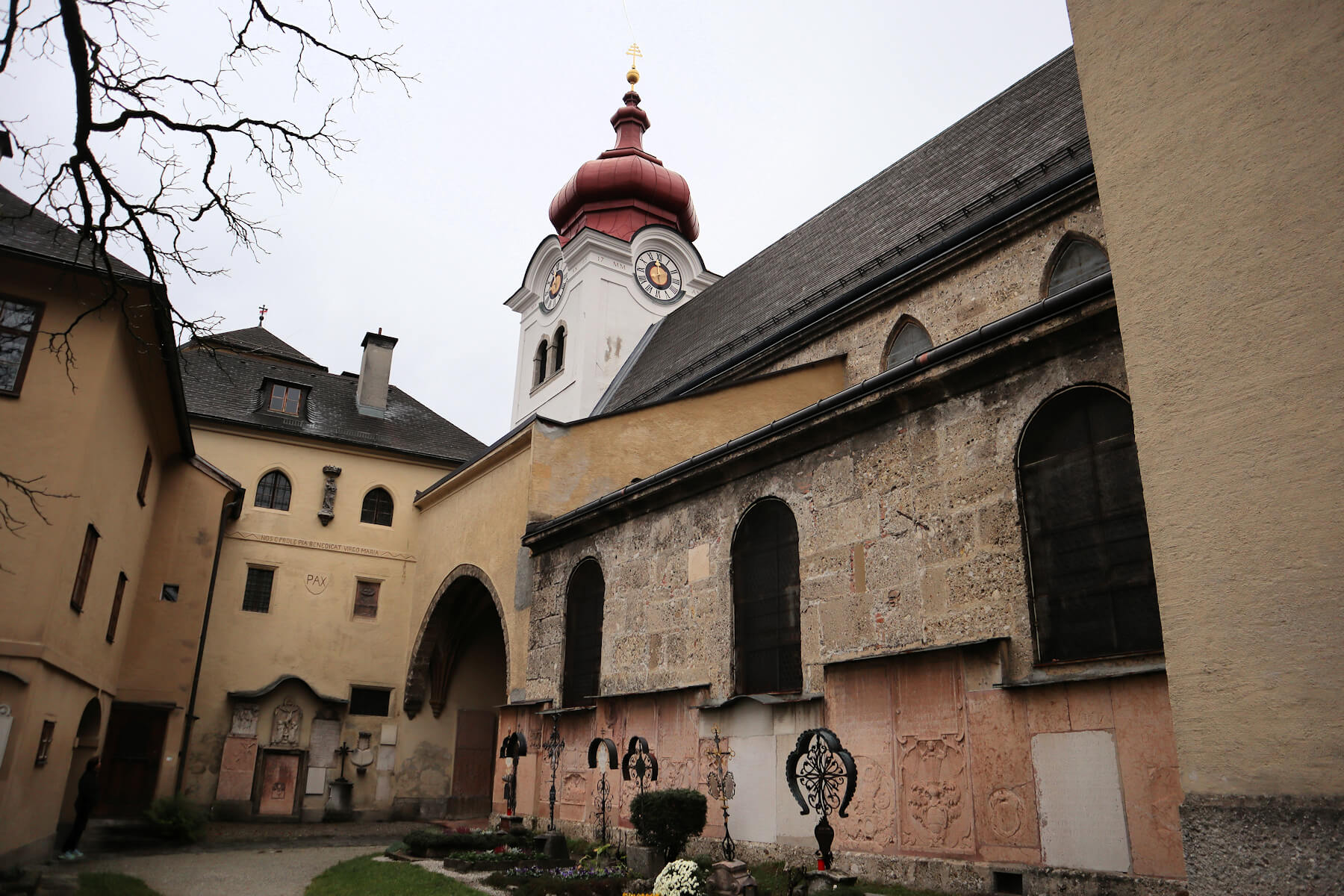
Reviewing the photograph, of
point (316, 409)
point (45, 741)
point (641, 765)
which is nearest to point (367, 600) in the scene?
point (316, 409)

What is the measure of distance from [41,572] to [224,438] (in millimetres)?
11997

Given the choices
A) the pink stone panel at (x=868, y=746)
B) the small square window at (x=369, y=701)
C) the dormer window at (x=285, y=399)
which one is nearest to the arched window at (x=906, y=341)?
the pink stone panel at (x=868, y=746)

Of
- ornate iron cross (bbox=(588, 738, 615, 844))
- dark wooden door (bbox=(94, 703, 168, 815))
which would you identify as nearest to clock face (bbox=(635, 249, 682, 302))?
dark wooden door (bbox=(94, 703, 168, 815))

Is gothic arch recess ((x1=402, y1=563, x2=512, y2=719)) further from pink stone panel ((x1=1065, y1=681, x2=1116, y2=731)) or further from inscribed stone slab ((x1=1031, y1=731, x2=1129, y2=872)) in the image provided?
pink stone panel ((x1=1065, y1=681, x2=1116, y2=731))

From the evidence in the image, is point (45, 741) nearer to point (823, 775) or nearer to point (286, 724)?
point (823, 775)

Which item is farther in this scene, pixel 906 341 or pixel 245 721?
pixel 245 721

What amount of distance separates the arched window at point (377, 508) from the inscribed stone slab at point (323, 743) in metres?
4.65

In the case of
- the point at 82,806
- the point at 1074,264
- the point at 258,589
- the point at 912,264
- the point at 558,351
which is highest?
the point at 558,351

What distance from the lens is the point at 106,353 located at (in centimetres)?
1143

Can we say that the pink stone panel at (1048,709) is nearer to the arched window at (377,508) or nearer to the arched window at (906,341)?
Result: the arched window at (906,341)

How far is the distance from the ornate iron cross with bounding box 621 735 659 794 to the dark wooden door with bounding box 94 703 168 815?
1107cm

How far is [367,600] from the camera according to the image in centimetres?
2214

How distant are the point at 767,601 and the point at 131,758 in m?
14.1

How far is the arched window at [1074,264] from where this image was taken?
1152 centimetres
